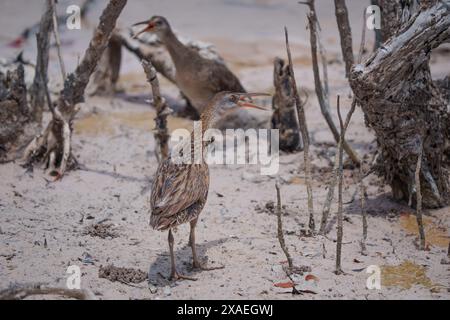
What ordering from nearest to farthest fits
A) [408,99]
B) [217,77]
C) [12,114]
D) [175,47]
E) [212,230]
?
[408,99], [212,230], [12,114], [217,77], [175,47]

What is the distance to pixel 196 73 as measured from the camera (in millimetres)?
9102

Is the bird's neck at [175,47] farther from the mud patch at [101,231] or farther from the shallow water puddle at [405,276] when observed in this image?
the shallow water puddle at [405,276]

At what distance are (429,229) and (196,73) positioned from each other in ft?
13.7

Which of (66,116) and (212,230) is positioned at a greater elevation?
(66,116)

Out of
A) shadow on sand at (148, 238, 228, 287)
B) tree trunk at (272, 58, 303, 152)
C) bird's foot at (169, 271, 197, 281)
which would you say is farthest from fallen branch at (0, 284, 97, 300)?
tree trunk at (272, 58, 303, 152)

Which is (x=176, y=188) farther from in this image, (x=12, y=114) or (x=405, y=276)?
(x=12, y=114)

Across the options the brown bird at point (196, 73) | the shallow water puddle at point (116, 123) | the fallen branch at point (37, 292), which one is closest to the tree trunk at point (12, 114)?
the shallow water puddle at point (116, 123)

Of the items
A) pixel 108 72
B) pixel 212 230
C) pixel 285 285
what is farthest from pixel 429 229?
pixel 108 72

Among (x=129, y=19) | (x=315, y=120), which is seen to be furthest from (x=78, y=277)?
(x=129, y=19)

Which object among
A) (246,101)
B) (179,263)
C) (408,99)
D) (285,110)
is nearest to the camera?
(179,263)

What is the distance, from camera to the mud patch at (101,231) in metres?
5.84

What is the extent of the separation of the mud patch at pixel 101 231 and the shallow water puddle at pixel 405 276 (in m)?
2.34

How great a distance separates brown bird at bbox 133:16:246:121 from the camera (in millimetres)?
9102

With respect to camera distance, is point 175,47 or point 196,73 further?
point 175,47
